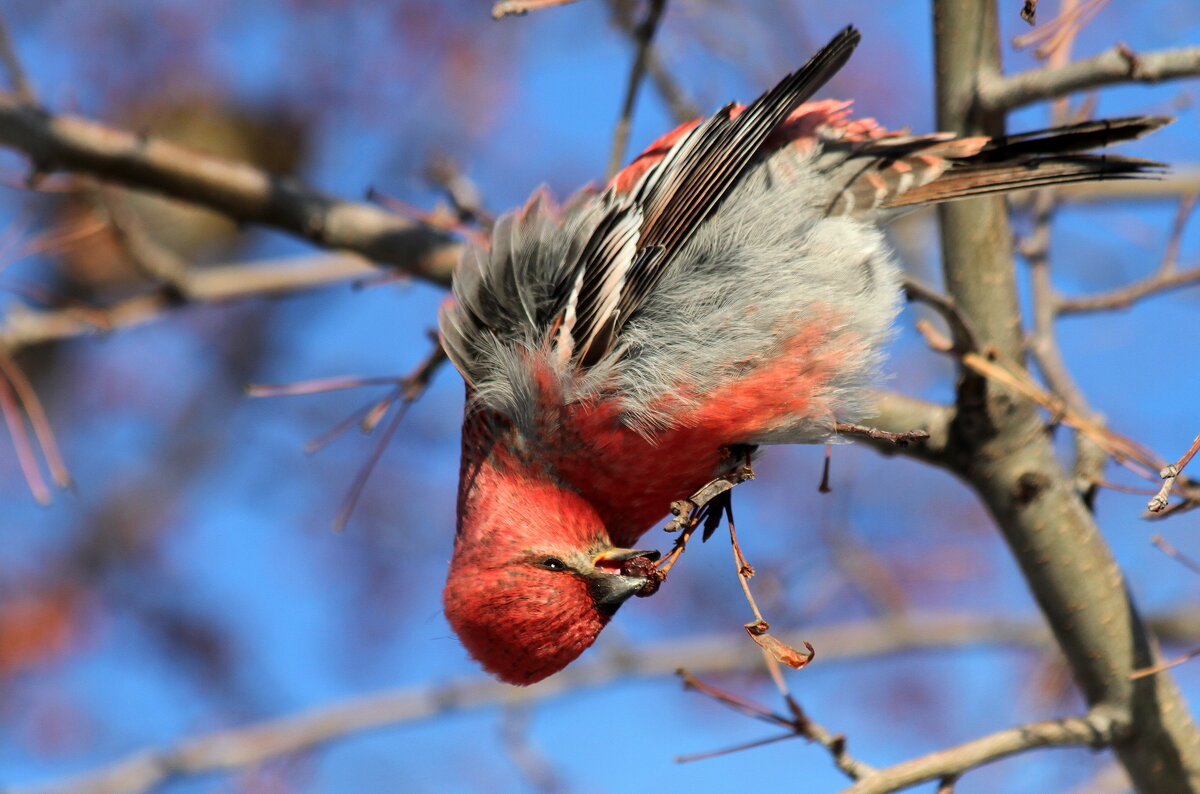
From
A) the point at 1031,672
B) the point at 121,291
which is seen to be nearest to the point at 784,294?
the point at 1031,672

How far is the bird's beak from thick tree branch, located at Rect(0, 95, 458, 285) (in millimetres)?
1144

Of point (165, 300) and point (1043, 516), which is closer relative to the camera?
point (1043, 516)

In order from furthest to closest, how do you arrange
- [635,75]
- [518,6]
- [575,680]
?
[575,680] → [635,75] → [518,6]

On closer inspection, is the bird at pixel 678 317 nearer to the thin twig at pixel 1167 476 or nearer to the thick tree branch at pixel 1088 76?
the thick tree branch at pixel 1088 76

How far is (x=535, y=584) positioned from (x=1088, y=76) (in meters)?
1.57

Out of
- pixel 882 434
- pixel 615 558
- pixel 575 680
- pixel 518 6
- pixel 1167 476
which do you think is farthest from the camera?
pixel 575 680

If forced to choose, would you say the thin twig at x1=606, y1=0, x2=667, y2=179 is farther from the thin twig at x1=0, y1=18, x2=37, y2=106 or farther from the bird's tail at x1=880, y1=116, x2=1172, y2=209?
the thin twig at x1=0, y1=18, x2=37, y2=106

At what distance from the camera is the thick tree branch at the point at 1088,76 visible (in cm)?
211

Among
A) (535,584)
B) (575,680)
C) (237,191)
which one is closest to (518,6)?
(535,584)

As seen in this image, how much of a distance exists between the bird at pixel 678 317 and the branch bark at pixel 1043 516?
11cm

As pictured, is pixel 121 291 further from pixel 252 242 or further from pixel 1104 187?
pixel 1104 187

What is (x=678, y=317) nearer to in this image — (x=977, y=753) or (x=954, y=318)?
(x=954, y=318)

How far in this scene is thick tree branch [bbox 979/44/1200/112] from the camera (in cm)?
211

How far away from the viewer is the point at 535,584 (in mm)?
2252
